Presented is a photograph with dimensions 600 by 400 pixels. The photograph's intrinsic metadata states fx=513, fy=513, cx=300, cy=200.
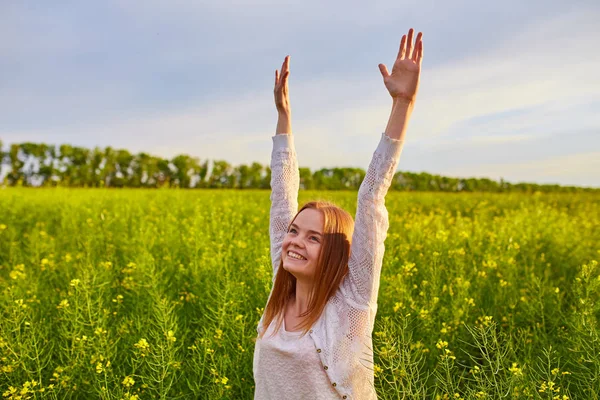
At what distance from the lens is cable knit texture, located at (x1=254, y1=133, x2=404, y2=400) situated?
6.03ft

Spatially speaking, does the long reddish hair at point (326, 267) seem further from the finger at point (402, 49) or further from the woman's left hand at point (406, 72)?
the finger at point (402, 49)

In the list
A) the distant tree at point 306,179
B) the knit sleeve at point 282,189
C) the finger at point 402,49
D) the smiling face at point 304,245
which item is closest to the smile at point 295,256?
the smiling face at point 304,245

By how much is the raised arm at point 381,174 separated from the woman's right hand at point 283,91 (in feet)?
1.99

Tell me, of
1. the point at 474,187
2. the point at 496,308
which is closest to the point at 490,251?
the point at 496,308

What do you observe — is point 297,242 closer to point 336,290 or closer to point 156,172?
point 336,290

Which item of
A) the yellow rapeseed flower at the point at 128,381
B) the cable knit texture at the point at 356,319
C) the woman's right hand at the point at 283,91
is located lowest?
the yellow rapeseed flower at the point at 128,381

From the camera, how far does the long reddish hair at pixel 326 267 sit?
75.8 inches

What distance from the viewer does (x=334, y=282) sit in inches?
76.2

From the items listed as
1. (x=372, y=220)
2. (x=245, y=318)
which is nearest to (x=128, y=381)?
(x=245, y=318)

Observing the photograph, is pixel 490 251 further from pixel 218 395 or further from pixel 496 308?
pixel 218 395

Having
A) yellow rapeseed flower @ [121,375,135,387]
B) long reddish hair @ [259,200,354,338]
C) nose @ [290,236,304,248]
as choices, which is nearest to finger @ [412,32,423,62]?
long reddish hair @ [259,200,354,338]

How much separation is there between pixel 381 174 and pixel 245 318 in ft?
6.21

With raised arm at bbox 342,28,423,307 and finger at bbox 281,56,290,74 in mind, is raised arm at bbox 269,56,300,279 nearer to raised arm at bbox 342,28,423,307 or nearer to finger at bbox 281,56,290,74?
finger at bbox 281,56,290,74

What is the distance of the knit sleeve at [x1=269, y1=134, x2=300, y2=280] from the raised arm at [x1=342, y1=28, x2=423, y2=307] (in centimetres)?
47
